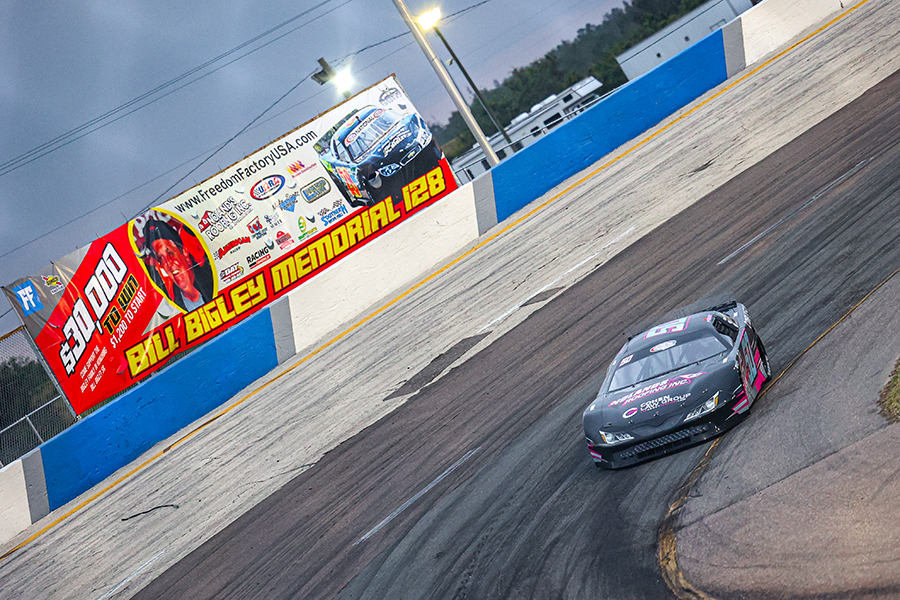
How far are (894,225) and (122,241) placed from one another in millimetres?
12758

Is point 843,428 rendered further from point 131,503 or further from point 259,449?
point 131,503

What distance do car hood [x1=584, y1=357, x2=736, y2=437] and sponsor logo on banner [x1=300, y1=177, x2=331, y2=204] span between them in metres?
8.85

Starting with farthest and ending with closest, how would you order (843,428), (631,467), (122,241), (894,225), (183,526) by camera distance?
(122,241) → (183,526) → (894,225) → (631,467) → (843,428)

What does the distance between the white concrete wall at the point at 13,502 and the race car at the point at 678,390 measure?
9962 millimetres

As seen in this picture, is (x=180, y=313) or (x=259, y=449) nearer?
(x=259, y=449)

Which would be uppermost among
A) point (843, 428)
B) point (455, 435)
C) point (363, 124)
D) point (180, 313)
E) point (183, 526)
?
point (363, 124)

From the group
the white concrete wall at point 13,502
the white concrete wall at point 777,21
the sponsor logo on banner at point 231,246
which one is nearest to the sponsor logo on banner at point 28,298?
the white concrete wall at point 13,502

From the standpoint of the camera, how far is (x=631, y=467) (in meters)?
7.27

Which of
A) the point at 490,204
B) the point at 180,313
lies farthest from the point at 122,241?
the point at 490,204

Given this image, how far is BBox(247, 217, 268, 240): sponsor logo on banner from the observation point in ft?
46.9

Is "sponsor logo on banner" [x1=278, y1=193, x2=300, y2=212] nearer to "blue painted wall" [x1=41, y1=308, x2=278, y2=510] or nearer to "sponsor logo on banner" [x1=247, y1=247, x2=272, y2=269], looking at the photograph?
"sponsor logo on banner" [x1=247, y1=247, x2=272, y2=269]

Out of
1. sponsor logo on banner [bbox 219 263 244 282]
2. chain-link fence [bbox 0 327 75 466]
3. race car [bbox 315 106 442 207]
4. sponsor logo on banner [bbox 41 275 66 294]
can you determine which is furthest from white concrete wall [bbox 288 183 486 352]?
chain-link fence [bbox 0 327 75 466]

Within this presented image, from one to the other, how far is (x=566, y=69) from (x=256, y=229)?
8550 centimetres

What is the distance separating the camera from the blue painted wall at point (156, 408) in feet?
41.0
